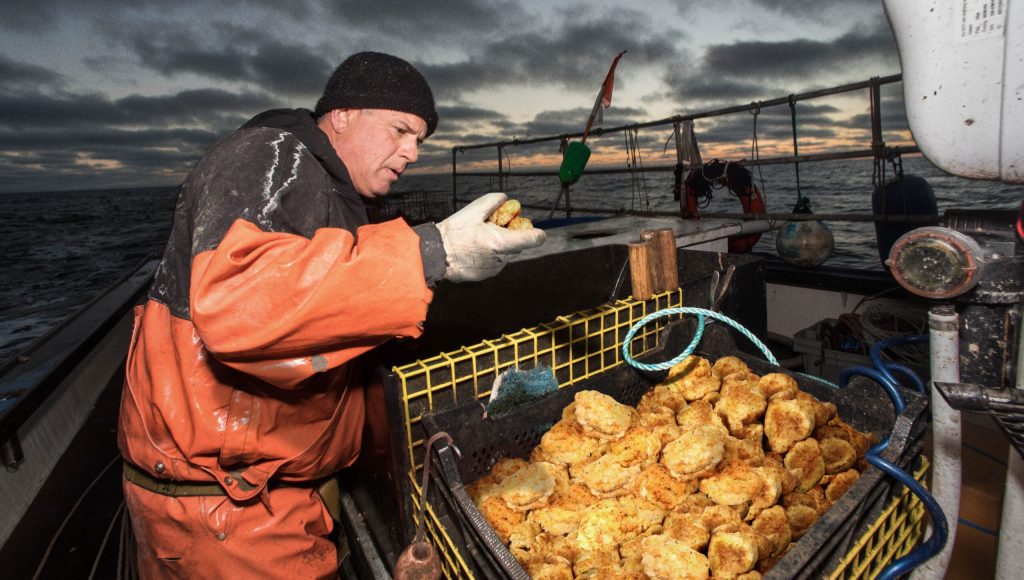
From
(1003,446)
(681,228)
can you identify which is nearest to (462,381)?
(1003,446)

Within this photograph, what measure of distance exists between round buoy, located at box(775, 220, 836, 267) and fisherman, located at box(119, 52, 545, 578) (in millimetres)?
4662

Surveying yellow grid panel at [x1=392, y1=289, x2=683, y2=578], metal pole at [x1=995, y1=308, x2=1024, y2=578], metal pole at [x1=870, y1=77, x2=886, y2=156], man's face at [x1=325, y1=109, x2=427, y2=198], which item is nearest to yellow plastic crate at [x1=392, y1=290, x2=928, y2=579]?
yellow grid panel at [x1=392, y1=289, x2=683, y2=578]

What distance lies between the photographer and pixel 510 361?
5.87 feet

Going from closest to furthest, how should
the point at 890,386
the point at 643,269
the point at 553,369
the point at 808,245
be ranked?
the point at 890,386, the point at 553,369, the point at 643,269, the point at 808,245

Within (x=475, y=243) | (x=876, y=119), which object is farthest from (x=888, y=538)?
(x=876, y=119)

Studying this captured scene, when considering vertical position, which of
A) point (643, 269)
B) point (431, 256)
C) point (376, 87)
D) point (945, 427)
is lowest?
point (945, 427)

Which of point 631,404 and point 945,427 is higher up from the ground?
point 945,427

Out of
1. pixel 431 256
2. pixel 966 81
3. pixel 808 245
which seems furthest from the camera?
pixel 808 245

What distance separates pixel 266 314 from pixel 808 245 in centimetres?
556

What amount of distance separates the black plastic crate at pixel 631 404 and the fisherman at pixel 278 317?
1.58ft

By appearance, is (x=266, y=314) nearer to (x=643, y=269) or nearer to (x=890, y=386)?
(x=643, y=269)

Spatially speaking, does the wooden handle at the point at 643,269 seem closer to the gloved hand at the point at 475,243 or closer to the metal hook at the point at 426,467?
the gloved hand at the point at 475,243

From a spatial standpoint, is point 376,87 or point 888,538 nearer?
point 888,538

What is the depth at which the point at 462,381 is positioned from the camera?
1670 millimetres
